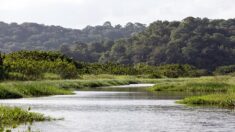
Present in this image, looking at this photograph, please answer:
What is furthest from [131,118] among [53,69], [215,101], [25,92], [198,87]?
[53,69]

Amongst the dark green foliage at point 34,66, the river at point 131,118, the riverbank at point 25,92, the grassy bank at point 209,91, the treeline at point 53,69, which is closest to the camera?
the river at point 131,118

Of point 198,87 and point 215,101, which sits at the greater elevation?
point 198,87

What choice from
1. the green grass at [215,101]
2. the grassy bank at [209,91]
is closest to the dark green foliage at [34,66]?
the grassy bank at [209,91]

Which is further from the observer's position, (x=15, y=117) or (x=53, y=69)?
(x=53, y=69)

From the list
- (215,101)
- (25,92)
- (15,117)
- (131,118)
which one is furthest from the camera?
(25,92)

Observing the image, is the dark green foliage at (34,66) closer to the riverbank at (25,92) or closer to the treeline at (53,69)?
the treeline at (53,69)

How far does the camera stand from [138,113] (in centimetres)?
4759

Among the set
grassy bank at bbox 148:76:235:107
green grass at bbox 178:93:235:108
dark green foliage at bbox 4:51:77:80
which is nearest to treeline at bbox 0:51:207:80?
dark green foliage at bbox 4:51:77:80

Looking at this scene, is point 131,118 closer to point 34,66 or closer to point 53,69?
point 34,66

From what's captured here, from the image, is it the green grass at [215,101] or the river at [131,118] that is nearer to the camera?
the river at [131,118]

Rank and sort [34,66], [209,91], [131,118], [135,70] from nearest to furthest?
[131,118], [209,91], [34,66], [135,70]

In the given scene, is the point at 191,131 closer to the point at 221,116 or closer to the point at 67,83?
the point at 221,116

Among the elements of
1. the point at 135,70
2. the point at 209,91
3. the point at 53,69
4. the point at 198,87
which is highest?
the point at 53,69

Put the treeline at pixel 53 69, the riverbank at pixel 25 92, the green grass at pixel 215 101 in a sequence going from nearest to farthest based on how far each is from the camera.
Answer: the riverbank at pixel 25 92
the green grass at pixel 215 101
the treeline at pixel 53 69
